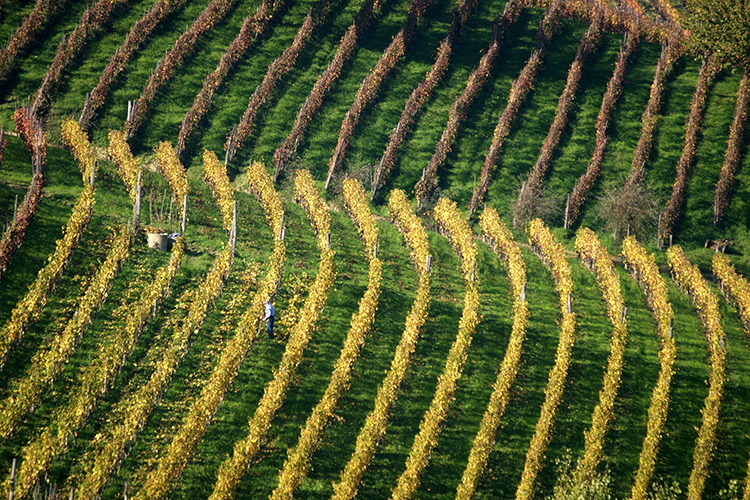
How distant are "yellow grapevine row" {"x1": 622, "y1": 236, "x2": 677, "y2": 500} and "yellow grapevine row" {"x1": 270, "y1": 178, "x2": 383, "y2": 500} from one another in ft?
39.1

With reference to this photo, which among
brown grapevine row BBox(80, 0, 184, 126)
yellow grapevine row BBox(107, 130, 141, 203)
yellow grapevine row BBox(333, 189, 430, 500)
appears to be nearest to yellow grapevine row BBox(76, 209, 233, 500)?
yellow grapevine row BBox(333, 189, 430, 500)

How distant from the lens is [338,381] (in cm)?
2391

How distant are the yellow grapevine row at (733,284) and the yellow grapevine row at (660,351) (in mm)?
3507

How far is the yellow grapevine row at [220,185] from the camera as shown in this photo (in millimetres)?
32406

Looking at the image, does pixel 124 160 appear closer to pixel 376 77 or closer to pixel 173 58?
pixel 173 58

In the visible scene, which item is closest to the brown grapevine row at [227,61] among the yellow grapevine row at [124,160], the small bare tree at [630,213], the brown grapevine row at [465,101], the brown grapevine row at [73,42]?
the yellow grapevine row at [124,160]

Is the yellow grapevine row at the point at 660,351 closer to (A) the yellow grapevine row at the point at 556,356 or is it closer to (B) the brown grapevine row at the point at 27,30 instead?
(A) the yellow grapevine row at the point at 556,356

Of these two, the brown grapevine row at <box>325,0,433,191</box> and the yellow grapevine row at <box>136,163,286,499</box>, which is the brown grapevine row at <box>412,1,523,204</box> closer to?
the brown grapevine row at <box>325,0,433,191</box>

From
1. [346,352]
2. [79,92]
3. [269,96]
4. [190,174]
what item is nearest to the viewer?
[346,352]

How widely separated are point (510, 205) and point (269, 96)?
18.9 meters

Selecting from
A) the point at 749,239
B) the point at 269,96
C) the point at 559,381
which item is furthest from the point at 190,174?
the point at 749,239

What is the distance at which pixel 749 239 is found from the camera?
39375 millimetres

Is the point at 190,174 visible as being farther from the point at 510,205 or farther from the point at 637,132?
the point at 637,132

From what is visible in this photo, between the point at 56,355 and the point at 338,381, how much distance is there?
10.2m
